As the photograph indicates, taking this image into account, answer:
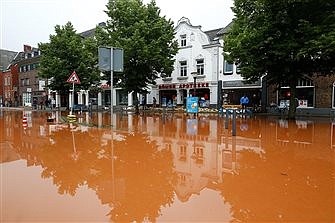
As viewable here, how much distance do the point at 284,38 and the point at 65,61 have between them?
21.3m

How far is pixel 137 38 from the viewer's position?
21.7m

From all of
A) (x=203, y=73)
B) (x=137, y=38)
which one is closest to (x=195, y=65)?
(x=203, y=73)

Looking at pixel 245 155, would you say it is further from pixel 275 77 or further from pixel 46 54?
pixel 46 54

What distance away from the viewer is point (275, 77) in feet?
56.6

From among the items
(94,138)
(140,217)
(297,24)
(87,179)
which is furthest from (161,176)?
(297,24)

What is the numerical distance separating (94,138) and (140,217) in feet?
24.1

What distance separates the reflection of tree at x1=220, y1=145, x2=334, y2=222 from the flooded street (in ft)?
0.05

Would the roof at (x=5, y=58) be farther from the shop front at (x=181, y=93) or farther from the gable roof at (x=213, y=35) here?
the gable roof at (x=213, y=35)

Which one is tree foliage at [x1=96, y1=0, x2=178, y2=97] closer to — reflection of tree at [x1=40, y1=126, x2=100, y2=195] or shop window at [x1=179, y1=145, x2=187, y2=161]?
reflection of tree at [x1=40, y1=126, x2=100, y2=195]

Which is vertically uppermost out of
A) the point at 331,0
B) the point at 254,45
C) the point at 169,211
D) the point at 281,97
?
the point at 331,0

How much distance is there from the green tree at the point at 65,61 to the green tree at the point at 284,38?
16.5 m

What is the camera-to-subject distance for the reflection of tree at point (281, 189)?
148 inches

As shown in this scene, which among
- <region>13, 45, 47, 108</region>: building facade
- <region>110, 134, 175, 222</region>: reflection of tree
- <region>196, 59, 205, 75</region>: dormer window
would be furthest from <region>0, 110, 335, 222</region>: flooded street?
<region>13, 45, 47, 108</region>: building facade

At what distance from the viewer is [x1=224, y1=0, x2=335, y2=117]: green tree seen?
14.1 m
